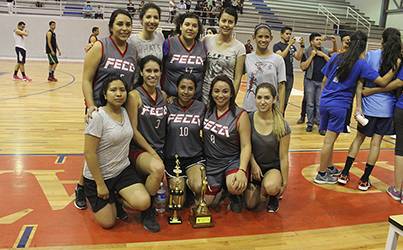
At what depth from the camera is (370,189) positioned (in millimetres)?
3936

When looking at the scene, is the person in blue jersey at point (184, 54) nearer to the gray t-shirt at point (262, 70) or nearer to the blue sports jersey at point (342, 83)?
the gray t-shirt at point (262, 70)

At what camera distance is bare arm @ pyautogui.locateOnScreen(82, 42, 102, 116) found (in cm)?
292

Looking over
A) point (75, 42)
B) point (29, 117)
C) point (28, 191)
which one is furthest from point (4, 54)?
point (28, 191)

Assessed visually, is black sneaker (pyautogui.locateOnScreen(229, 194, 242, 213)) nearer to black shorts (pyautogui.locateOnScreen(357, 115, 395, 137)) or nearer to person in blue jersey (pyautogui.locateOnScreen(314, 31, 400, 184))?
person in blue jersey (pyautogui.locateOnScreen(314, 31, 400, 184))

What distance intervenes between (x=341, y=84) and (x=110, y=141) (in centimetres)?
224

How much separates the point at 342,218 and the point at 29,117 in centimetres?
485

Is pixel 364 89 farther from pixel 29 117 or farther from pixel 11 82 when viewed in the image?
pixel 11 82

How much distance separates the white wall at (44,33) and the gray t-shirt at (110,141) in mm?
13914

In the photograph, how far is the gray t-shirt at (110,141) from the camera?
2721 mm

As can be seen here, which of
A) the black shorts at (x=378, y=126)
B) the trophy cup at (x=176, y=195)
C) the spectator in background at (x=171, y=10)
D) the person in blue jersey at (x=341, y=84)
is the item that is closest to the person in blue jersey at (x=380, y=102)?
the black shorts at (x=378, y=126)

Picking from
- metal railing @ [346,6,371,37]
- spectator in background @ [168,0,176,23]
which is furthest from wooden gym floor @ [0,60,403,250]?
metal railing @ [346,6,371,37]

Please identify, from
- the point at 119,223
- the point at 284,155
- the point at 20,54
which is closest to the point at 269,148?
the point at 284,155

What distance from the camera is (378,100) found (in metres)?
3.69

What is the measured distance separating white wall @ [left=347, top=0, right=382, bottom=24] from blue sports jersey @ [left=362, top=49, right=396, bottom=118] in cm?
1767
